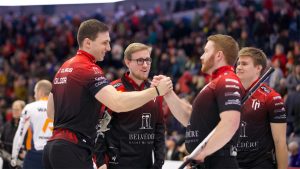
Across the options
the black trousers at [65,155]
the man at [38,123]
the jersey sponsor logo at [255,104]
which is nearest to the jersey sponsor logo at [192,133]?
the black trousers at [65,155]

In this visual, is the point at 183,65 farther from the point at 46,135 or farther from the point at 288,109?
the point at 46,135

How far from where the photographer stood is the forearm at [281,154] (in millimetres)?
6336

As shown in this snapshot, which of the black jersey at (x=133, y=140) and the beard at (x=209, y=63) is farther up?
the beard at (x=209, y=63)

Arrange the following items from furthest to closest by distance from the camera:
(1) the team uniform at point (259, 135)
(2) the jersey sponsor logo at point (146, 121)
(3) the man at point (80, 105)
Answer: (2) the jersey sponsor logo at point (146, 121), (1) the team uniform at point (259, 135), (3) the man at point (80, 105)

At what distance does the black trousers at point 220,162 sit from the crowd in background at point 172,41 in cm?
609

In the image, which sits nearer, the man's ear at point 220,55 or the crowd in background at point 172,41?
the man's ear at point 220,55

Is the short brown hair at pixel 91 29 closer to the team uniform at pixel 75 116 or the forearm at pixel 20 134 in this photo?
the team uniform at pixel 75 116

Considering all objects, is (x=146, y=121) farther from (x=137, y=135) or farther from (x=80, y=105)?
(x=80, y=105)

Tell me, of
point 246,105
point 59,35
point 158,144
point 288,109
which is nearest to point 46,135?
point 158,144

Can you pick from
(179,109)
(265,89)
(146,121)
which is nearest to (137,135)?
(146,121)

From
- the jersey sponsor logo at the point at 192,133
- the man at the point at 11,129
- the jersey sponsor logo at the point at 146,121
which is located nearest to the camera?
the jersey sponsor logo at the point at 192,133

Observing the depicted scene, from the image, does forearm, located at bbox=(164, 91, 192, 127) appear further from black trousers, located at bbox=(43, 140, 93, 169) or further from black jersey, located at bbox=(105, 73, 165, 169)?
black trousers, located at bbox=(43, 140, 93, 169)

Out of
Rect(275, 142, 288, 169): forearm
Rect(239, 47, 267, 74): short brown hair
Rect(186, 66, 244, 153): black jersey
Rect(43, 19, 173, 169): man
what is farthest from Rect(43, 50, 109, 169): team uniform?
Rect(275, 142, 288, 169): forearm

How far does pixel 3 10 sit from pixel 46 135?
46.3ft
